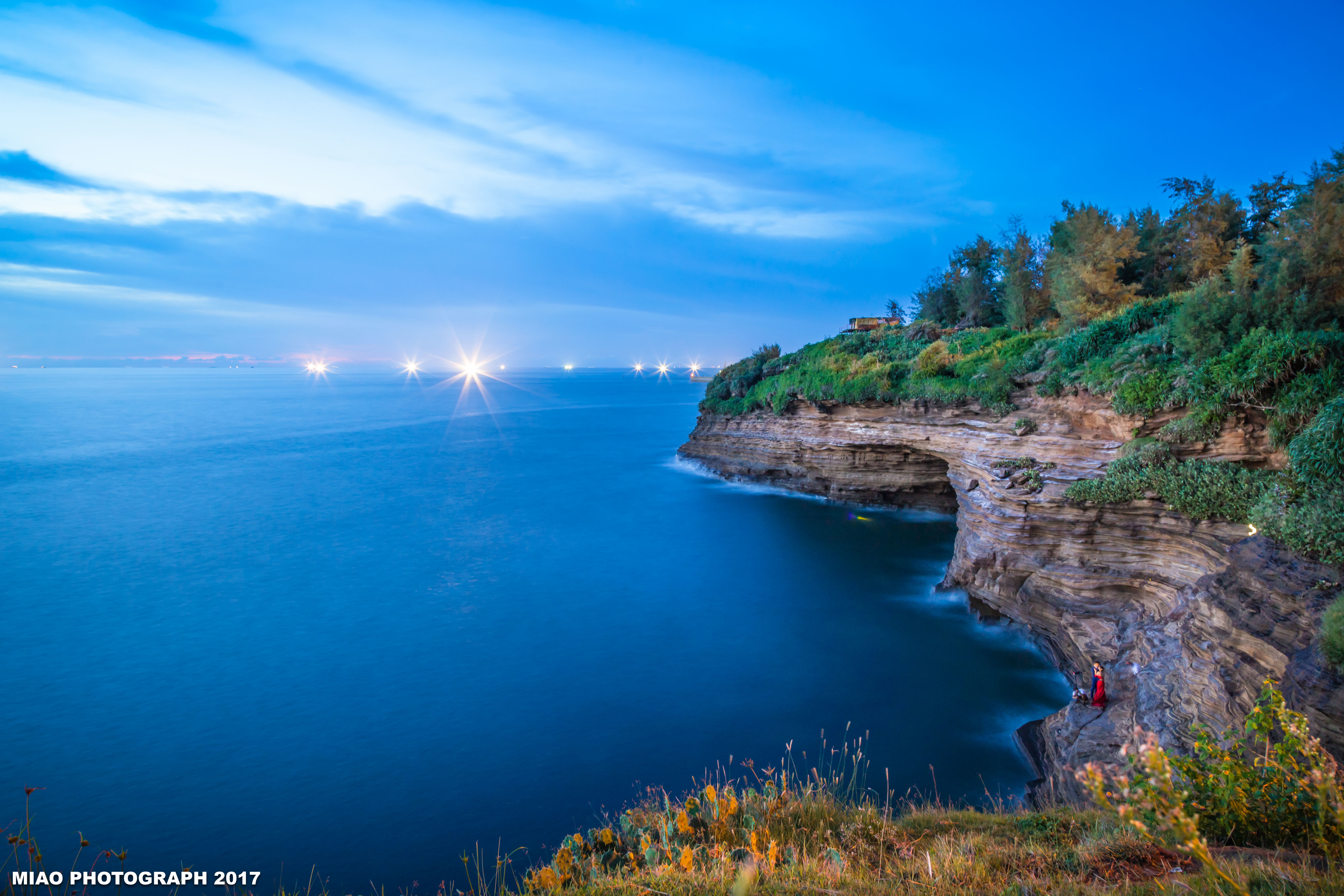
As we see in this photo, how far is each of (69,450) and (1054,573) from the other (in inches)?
3111

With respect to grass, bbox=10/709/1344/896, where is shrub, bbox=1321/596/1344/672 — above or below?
above

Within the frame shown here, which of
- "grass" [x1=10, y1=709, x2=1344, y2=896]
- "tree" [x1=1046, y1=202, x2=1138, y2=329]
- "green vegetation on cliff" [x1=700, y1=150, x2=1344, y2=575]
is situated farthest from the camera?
"tree" [x1=1046, y1=202, x2=1138, y2=329]

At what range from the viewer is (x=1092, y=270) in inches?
1062

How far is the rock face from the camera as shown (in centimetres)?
995

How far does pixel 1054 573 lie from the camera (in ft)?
56.5

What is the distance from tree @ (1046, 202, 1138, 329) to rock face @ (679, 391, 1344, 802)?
824 cm

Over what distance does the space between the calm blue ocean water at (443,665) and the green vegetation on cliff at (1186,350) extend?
6609 millimetres

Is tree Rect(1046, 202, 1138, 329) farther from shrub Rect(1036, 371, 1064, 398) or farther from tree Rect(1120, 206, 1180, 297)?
shrub Rect(1036, 371, 1064, 398)

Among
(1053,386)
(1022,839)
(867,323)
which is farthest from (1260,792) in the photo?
(867,323)

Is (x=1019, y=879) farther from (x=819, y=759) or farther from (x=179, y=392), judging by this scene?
(x=179, y=392)

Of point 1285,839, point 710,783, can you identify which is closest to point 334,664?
point 710,783

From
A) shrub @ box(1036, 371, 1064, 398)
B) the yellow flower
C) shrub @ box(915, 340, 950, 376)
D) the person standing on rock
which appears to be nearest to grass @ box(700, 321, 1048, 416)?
shrub @ box(915, 340, 950, 376)

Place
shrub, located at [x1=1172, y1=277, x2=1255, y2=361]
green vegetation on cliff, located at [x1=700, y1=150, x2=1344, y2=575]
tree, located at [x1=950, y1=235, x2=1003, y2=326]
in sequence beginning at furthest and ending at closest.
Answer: tree, located at [x1=950, y1=235, x2=1003, y2=326]
shrub, located at [x1=1172, y1=277, x2=1255, y2=361]
green vegetation on cliff, located at [x1=700, y1=150, x2=1344, y2=575]

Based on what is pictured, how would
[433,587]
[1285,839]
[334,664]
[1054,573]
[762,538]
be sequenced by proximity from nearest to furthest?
[1285,839] → [1054,573] → [334,664] → [433,587] → [762,538]
